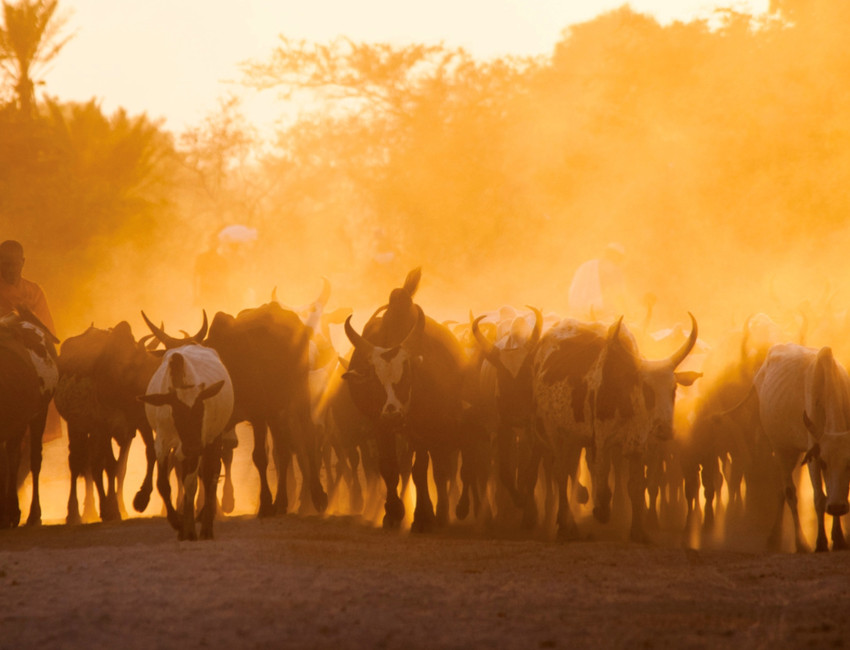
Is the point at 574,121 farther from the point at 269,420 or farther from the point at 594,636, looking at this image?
the point at 594,636

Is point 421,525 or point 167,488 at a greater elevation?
point 167,488

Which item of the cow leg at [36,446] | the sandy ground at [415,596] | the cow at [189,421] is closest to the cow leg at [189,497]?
the cow at [189,421]

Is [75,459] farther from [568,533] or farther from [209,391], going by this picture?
[568,533]

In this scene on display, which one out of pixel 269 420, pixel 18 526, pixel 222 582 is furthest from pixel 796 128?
pixel 222 582

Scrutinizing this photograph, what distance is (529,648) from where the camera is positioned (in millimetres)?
6406

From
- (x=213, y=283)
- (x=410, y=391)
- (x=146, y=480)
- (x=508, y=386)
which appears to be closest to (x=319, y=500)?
(x=146, y=480)

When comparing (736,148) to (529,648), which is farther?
(736,148)

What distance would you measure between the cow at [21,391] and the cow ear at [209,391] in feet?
9.44

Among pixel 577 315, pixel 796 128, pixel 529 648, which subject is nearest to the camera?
pixel 529 648

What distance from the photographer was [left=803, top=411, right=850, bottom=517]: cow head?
1035 cm

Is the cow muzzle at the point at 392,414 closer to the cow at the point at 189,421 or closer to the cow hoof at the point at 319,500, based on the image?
the cow at the point at 189,421

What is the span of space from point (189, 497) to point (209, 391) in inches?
32.9

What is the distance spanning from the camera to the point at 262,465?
13234mm

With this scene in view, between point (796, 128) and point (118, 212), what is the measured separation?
49.9 ft
